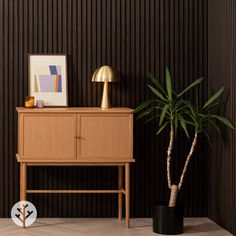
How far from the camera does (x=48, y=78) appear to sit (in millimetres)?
5969

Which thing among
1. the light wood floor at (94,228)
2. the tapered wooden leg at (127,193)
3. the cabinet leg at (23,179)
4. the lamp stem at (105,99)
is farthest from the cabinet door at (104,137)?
the light wood floor at (94,228)

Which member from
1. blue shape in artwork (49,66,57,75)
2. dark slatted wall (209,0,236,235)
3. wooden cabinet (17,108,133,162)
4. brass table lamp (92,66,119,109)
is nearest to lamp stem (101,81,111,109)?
brass table lamp (92,66,119,109)

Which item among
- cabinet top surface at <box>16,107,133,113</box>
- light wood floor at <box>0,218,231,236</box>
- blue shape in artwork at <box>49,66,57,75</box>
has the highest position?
blue shape in artwork at <box>49,66,57,75</box>

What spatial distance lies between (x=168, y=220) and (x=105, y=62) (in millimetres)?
1594

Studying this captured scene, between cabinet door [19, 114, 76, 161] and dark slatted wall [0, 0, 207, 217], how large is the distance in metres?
0.48

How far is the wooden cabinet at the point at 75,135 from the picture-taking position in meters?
5.53

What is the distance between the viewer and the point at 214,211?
233 inches

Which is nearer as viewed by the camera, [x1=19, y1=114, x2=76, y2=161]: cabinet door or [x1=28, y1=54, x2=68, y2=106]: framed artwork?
[x1=19, y1=114, x2=76, y2=161]: cabinet door

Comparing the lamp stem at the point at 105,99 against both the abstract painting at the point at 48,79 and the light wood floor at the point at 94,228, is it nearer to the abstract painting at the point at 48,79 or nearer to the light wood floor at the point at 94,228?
the abstract painting at the point at 48,79

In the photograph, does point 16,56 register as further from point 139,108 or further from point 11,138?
point 139,108

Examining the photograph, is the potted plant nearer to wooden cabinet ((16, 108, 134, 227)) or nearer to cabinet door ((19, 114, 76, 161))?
wooden cabinet ((16, 108, 134, 227))

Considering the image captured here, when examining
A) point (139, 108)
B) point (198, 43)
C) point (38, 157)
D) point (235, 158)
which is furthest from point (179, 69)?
point (38, 157)

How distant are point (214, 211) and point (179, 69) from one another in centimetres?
135

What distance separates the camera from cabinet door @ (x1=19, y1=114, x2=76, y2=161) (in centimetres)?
552
